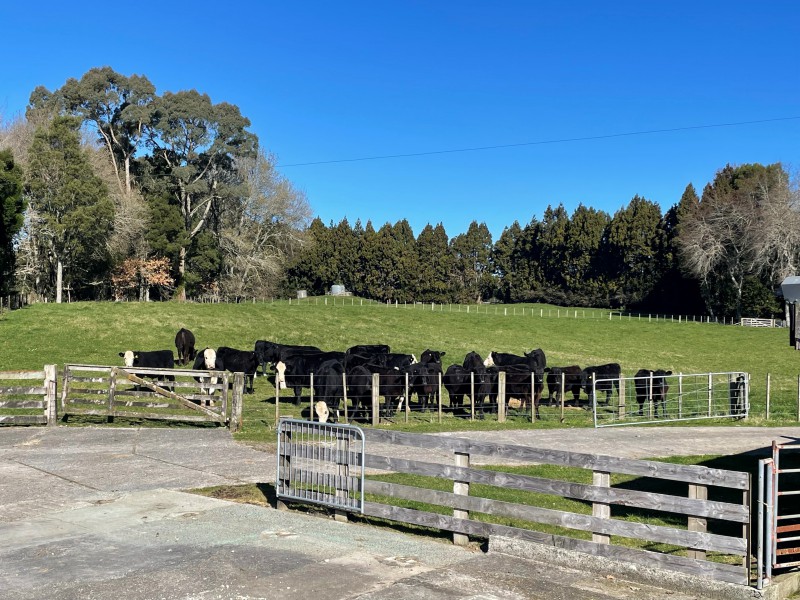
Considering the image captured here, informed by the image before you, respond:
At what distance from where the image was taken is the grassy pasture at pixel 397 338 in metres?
25.7

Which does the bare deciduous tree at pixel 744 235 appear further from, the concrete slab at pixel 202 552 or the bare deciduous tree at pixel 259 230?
the concrete slab at pixel 202 552

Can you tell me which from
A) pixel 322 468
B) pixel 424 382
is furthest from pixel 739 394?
pixel 322 468

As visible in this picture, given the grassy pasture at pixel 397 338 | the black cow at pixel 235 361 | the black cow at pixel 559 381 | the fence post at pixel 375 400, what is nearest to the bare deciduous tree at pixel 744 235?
the grassy pasture at pixel 397 338

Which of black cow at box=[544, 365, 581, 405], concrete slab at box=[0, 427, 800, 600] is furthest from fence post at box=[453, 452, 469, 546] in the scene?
black cow at box=[544, 365, 581, 405]

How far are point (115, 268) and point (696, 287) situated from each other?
60.7 metres

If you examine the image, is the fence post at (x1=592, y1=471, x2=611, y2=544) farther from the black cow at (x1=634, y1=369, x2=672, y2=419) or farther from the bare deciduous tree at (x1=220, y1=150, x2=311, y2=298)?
the bare deciduous tree at (x1=220, y1=150, x2=311, y2=298)

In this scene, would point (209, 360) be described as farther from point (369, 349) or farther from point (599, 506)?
point (599, 506)

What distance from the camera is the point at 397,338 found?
127 feet

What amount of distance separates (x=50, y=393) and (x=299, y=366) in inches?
324

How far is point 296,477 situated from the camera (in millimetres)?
9023

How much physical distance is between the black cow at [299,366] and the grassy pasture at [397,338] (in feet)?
2.43

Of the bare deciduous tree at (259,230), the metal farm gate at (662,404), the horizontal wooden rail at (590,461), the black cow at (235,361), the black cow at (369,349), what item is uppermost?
the bare deciduous tree at (259,230)

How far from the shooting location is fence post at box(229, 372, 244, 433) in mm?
15797

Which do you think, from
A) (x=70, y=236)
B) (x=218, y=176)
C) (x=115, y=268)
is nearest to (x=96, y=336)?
(x=70, y=236)
